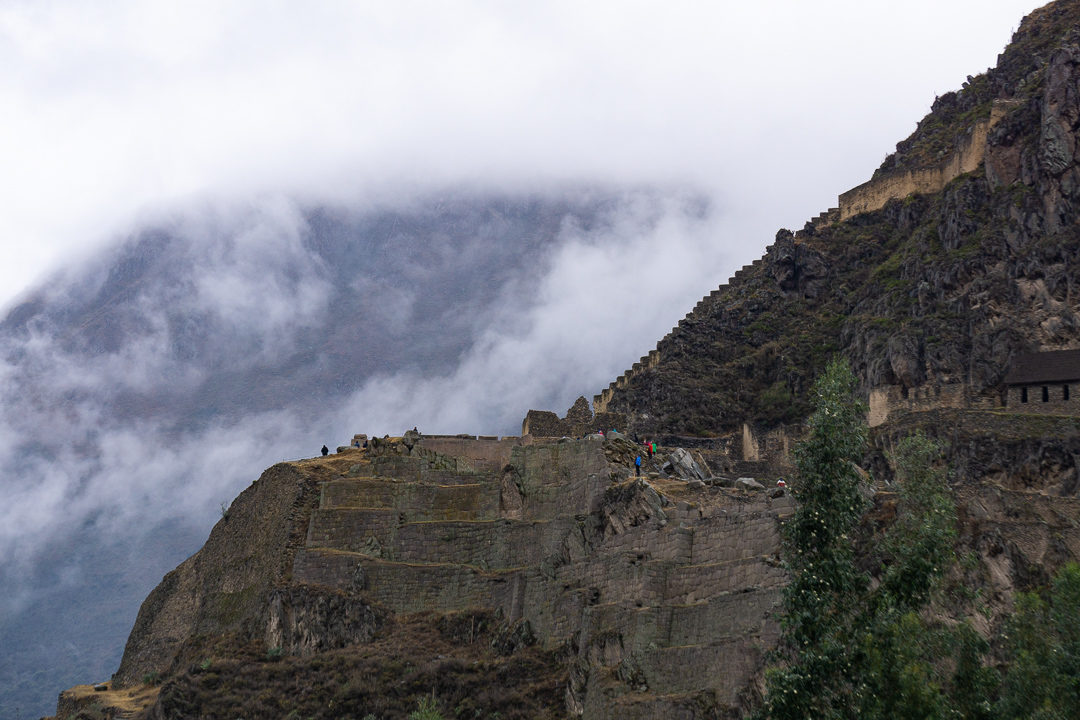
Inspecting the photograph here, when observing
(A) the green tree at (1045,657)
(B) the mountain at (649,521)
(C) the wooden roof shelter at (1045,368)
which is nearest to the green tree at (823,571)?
(B) the mountain at (649,521)

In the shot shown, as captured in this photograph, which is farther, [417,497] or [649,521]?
[417,497]

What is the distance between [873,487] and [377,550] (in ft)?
52.7

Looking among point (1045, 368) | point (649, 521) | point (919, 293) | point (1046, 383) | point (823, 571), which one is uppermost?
point (919, 293)

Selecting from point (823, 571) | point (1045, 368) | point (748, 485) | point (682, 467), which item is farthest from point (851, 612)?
point (1045, 368)

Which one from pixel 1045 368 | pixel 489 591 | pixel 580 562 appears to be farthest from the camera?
pixel 1045 368

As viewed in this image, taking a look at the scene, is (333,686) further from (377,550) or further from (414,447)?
(414,447)

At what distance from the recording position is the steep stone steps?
1823 inches

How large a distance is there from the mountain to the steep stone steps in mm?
81

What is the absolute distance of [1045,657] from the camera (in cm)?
2956

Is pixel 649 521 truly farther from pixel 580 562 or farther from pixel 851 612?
pixel 851 612

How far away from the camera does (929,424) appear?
205 ft

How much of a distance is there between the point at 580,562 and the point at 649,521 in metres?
2.55

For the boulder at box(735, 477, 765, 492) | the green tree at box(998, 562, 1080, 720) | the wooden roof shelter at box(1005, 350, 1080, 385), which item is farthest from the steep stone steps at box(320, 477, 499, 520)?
the wooden roof shelter at box(1005, 350, 1080, 385)

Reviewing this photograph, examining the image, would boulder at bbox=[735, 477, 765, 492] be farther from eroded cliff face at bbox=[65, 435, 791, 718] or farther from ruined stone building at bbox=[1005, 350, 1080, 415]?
ruined stone building at bbox=[1005, 350, 1080, 415]
